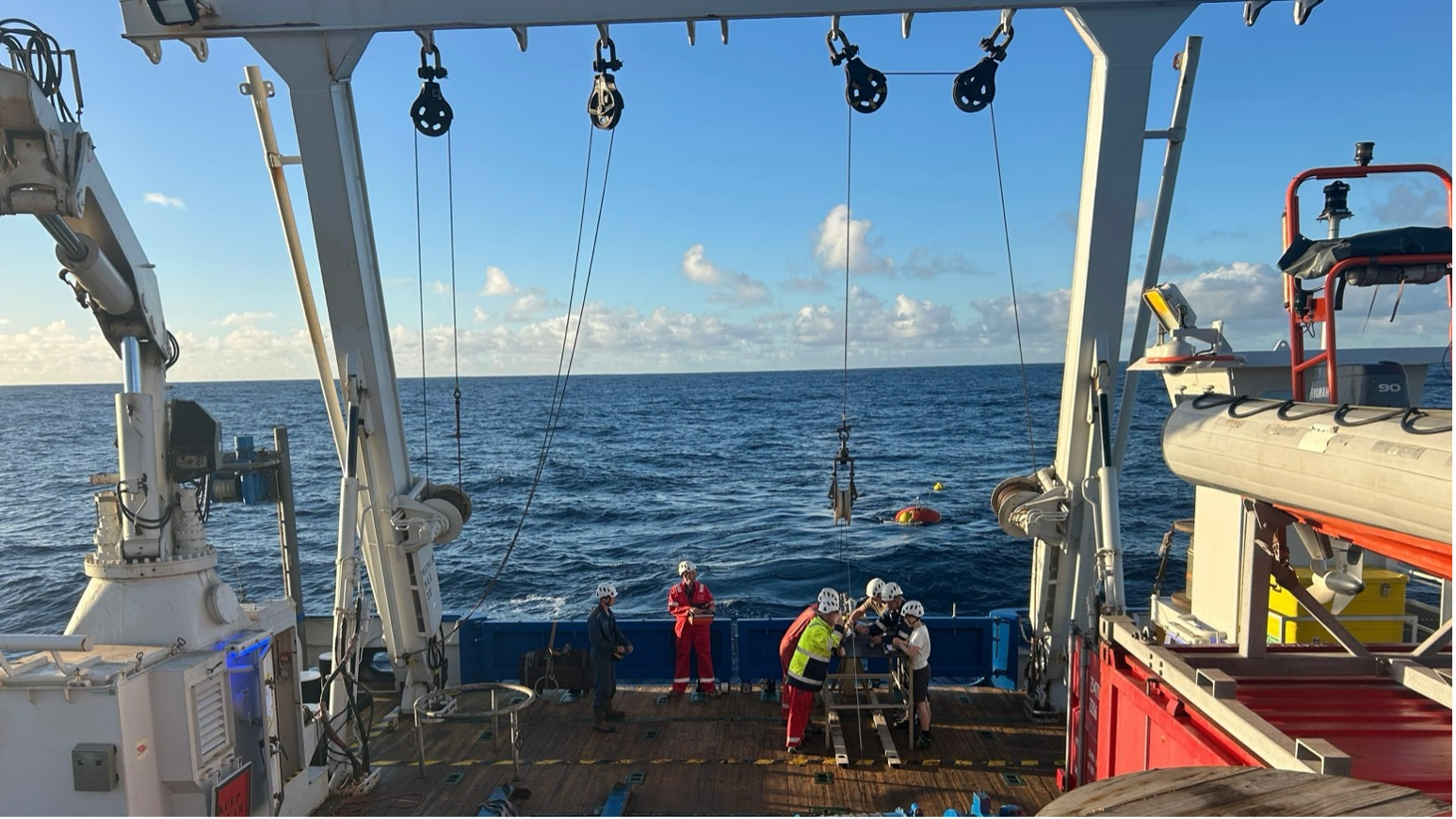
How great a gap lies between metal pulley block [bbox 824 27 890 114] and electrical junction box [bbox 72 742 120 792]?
7138mm

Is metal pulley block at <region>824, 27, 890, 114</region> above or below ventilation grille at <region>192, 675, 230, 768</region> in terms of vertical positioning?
above

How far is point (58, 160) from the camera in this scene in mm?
5145

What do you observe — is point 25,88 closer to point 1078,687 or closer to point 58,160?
point 58,160

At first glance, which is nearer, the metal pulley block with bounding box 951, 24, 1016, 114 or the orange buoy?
the metal pulley block with bounding box 951, 24, 1016, 114

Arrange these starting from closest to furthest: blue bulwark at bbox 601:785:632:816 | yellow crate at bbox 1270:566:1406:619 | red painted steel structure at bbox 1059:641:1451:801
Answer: red painted steel structure at bbox 1059:641:1451:801 → blue bulwark at bbox 601:785:632:816 → yellow crate at bbox 1270:566:1406:619

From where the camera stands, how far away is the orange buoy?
91.1 ft

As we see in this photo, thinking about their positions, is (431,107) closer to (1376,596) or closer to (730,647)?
(730,647)

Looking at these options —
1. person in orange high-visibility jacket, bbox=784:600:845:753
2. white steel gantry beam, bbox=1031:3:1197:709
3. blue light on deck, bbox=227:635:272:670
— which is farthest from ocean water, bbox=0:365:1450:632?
white steel gantry beam, bbox=1031:3:1197:709

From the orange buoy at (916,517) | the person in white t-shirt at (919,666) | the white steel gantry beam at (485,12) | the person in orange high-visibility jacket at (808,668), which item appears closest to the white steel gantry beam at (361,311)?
the white steel gantry beam at (485,12)

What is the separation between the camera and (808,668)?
7527 millimetres

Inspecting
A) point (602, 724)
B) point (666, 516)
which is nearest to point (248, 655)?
point (602, 724)

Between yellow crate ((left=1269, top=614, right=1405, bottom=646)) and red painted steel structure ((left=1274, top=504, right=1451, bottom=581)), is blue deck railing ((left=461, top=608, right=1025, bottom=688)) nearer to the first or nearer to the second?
yellow crate ((left=1269, top=614, right=1405, bottom=646))

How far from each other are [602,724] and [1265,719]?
5781 mm

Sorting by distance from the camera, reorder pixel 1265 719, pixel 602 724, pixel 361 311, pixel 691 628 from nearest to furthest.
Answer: pixel 1265 719, pixel 361 311, pixel 602 724, pixel 691 628
